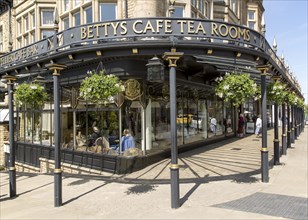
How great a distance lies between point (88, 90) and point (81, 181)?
3.53 meters

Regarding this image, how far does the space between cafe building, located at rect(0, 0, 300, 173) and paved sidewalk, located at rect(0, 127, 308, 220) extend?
4.41ft

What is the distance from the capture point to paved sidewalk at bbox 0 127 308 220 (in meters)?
6.20

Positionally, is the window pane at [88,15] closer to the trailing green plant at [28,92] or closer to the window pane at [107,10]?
the window pane at [107,10]

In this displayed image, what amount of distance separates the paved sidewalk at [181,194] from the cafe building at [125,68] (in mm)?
1344

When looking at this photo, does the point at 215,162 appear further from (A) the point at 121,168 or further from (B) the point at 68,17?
(B) the point at 68,17

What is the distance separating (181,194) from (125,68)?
5.22 meters

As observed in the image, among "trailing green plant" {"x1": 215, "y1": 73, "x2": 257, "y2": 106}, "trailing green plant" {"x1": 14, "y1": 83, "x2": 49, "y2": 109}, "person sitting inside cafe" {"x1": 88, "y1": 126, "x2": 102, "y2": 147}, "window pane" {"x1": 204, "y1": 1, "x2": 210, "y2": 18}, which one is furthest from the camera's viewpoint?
"window pane" {"x1": 204, "y1": 1, "x2": 210, "y2": 18}

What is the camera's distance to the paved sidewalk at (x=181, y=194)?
6.20 m

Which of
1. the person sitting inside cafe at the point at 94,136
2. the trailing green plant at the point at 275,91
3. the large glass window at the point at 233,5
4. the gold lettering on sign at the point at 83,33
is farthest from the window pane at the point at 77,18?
the large glass window at the point at 233,5

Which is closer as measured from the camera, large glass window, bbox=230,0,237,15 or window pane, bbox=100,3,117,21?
window pane, bbox=100,3,117,21

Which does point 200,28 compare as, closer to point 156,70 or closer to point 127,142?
point 156,70

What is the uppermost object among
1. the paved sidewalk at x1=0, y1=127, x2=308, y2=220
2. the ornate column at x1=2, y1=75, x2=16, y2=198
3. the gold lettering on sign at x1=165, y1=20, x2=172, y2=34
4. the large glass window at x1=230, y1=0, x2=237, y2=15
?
the large glass window at x1=230, y1=0, x2=237, y2=15

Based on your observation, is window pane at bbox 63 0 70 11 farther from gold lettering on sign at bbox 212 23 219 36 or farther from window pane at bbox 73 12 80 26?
gold lettering on sign at bbox 212 23 219 36

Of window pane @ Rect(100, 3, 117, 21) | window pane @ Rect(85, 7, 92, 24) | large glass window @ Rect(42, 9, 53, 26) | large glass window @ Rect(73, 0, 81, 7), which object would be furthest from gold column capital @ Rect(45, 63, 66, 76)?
large glass window @ Rect(42, 9, 53, 26)
